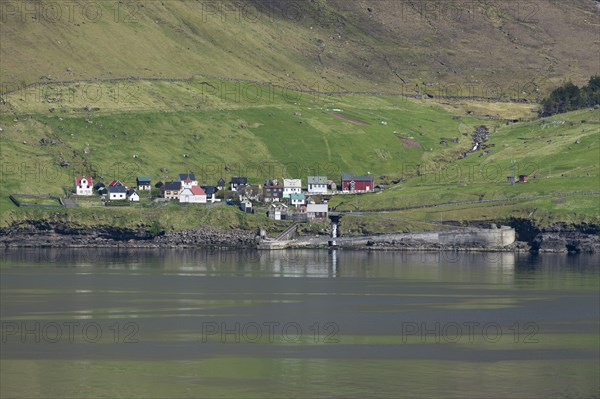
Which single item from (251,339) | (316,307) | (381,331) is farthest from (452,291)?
(251,339)

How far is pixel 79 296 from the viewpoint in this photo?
136 metres

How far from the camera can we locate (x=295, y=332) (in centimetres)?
11331

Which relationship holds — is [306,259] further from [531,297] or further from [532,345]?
[532,345]

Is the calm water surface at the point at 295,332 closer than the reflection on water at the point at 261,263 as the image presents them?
Yes

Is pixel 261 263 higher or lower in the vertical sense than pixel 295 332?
higher

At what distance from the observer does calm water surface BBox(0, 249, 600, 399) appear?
295 ft

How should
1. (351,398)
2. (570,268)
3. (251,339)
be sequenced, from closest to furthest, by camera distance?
(351,398)
(251,339)
(570,268)

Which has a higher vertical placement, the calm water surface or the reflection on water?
the reflection on water

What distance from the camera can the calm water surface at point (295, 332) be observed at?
90.1 metres

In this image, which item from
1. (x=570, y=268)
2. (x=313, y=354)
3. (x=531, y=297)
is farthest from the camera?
(x=570, y=268)

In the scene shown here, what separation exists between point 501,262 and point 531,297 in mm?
52746

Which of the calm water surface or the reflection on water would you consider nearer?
the calm water surface

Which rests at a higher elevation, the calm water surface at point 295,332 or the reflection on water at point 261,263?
the reflection on water at point 261,263

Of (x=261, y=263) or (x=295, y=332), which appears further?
(x=261, y=263)
